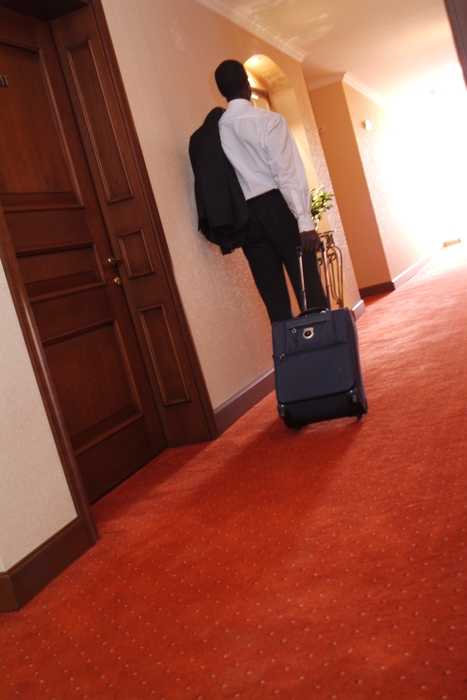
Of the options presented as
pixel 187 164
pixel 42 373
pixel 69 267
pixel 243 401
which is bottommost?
pixel 243 401

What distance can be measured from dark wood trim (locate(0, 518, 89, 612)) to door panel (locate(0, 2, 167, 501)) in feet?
1.98

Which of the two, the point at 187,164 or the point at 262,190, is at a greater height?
the point at 187,164

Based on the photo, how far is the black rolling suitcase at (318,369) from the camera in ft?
9.62

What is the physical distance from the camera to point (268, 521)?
219cm

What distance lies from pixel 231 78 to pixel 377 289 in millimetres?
5572

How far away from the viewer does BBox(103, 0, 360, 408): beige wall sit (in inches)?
141

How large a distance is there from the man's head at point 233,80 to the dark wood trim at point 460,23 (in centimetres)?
217

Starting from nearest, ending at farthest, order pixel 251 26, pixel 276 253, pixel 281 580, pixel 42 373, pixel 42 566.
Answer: pixel 281 580
pixel 42 566
pixel 42 373
pixel 276 253
pixel 251 26

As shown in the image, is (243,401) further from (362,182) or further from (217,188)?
Answer: (362,182)

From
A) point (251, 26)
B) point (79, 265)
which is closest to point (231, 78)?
point (79, 265)

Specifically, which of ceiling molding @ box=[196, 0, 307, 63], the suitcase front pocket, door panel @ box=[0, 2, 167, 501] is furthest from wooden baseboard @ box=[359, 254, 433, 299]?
the suitcase front pocket

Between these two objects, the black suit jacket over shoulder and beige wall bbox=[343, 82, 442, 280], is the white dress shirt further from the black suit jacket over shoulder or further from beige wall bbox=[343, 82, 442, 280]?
beige wall bbox=[343, 82, 442, 280]

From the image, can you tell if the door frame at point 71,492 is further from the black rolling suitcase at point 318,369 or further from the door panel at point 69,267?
the black rolling suitcase at point 318,369

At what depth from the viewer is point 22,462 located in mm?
2225
